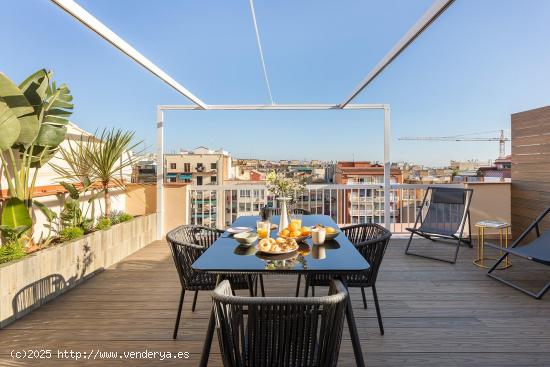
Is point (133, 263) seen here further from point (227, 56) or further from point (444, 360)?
point (227, 56)

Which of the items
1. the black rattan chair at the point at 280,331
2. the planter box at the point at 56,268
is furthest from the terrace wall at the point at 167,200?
the black rattan chair at the point at 280,331

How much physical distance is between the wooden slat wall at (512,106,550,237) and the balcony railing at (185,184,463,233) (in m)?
1.43

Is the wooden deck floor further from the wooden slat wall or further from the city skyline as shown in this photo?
the city skyline

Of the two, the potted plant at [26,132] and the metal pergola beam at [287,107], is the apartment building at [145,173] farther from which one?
the potted plant at [26,132]

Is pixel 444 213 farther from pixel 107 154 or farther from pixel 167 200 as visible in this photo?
pixel 107 154

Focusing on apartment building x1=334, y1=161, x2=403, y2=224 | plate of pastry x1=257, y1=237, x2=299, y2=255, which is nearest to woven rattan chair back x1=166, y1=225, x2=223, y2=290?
plate of pastry x1=257, y1=237, x2=299, y2=255

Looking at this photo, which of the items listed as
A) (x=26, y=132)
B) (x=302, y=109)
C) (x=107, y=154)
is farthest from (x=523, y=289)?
(x=26, y=132)

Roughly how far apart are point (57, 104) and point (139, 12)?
2195 mm

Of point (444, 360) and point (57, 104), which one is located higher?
point (57, 104)

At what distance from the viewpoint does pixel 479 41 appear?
823cm

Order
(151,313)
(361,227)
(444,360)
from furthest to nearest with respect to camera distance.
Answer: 1. (361,227)
2. (151,313)
3. (444,360)

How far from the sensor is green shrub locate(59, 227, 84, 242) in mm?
3407

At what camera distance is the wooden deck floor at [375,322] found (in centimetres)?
211

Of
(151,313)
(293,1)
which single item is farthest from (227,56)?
(151,313)
